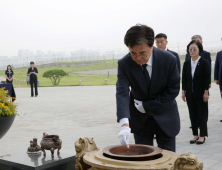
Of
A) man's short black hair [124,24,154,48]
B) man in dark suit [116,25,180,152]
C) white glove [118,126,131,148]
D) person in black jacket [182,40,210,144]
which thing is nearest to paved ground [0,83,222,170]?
person in black jacket [182,40,210,144]

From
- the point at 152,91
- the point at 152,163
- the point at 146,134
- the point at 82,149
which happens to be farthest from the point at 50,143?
the point at 152,163

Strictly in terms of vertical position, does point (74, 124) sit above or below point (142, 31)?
below

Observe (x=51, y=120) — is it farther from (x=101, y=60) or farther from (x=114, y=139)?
(x=101, y=60)

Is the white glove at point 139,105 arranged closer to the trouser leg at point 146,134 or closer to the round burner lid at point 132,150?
the trouser leg at point 146,134

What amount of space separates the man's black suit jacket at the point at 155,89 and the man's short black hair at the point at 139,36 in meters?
0.25

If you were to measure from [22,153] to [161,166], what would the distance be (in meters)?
2.16

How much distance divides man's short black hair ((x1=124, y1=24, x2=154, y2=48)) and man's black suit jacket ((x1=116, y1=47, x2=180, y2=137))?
0.25 m

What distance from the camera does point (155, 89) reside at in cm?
238

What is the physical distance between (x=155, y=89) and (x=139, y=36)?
492 mm

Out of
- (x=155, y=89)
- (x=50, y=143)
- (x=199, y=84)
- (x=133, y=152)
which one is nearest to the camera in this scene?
(x=133, y=152)

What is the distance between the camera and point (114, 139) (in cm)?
550

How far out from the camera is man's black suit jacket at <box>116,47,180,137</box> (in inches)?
92.6

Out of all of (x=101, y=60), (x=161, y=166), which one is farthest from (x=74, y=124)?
(x=101, y=60)

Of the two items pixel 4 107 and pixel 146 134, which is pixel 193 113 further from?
pixel 4 107
